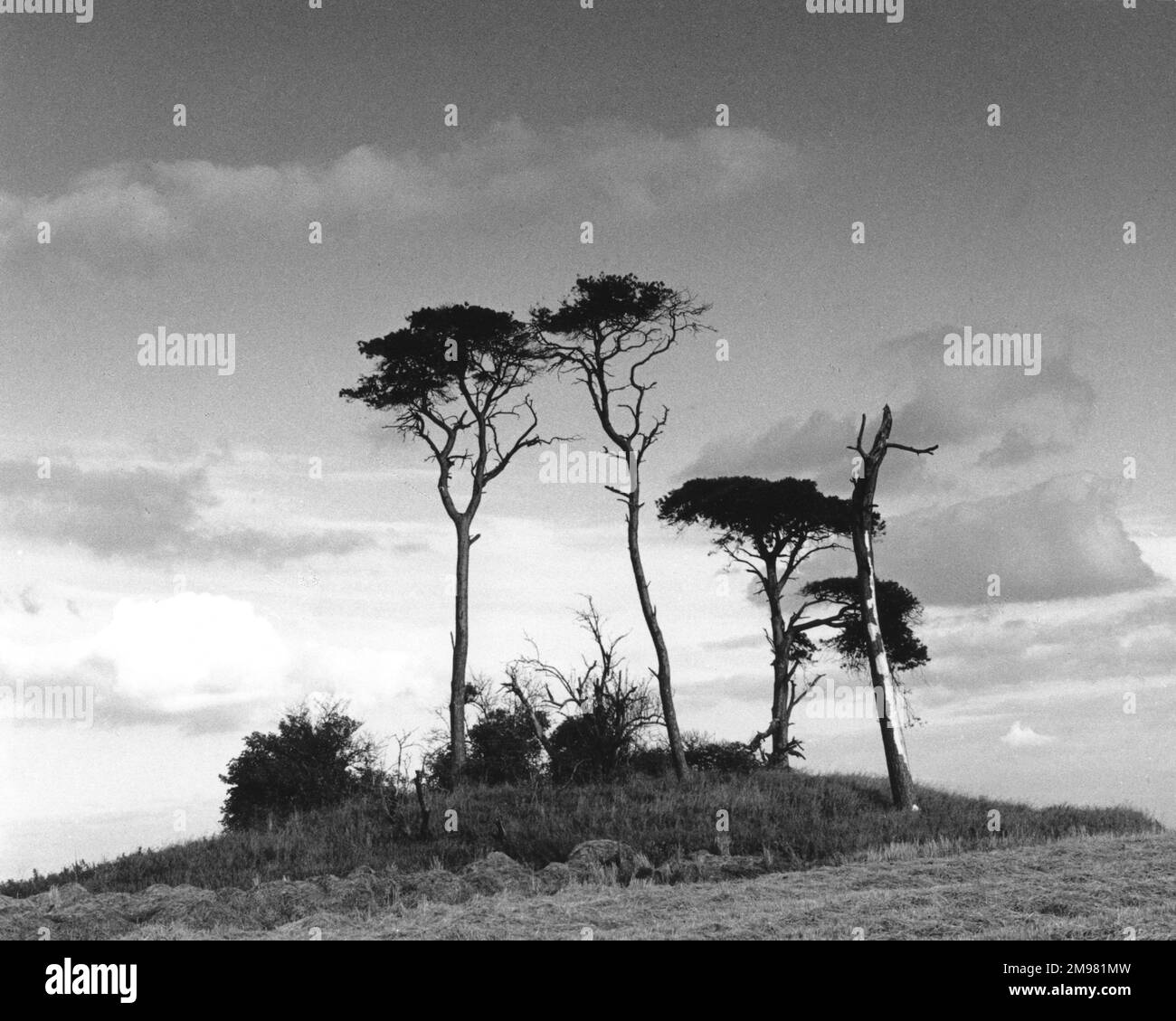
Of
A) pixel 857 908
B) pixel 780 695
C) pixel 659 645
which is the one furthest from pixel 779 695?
pixel 857 908

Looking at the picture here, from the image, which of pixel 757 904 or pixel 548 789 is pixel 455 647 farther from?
pixel 757 904

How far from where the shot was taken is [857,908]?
13758 mm

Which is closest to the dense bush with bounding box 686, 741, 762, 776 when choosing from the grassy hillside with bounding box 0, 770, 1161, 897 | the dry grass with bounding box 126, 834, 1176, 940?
the grassy hillside with bounding box 0, 770, 1161, 897

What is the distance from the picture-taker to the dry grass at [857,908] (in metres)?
12.6

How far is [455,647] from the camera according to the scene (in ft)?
99.0

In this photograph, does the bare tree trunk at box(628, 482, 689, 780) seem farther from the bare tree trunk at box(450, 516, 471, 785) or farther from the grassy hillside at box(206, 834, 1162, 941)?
the grassy hillside at box(206, 834, 1162, 941)

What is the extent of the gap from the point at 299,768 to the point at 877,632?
611 inches

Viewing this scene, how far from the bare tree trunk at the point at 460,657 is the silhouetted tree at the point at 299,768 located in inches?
117

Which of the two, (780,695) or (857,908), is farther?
(780,695)

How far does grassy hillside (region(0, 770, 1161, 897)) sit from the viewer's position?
20.8m

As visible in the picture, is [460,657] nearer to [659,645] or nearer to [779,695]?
[659,645]

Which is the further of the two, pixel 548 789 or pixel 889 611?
pixel 889 611
